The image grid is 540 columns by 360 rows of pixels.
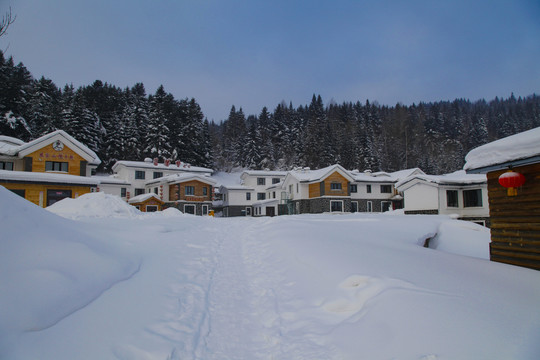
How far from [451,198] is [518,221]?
909 inches

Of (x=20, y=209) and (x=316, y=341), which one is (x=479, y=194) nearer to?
(x=316, y=341)

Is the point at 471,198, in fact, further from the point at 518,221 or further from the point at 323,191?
the point at 518,221

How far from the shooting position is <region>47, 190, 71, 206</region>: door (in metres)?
24.4

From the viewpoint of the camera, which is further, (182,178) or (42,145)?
(182,178)

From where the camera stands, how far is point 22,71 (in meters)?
49.3


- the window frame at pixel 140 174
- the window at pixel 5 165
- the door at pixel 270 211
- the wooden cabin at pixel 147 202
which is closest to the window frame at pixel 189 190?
the wooden cabin at pixel 147 202

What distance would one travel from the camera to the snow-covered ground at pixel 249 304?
11.7 feet

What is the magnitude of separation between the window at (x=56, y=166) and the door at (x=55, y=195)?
189 inches

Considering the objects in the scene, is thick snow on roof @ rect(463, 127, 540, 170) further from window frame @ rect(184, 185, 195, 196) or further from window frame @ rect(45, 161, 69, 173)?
window frame @ rect(184, 185, 195, 196)

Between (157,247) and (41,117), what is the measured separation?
5152 cm

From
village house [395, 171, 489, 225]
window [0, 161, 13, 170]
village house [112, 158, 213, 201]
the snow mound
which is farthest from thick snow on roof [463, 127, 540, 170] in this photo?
village house [112, 158, 213, 201]

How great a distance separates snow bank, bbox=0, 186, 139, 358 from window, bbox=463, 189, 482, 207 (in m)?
30.7

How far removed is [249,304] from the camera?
19.8 ft

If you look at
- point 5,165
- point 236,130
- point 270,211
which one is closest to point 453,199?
point 270,211
